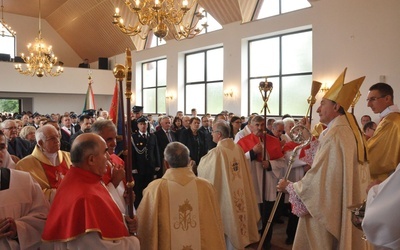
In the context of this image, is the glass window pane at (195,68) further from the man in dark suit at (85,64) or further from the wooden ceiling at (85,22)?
the man in dark suit at (85,64)

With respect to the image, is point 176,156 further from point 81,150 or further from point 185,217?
point 81,150

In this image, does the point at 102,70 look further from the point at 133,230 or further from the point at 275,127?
the point at 133,230

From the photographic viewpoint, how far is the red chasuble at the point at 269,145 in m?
5.33

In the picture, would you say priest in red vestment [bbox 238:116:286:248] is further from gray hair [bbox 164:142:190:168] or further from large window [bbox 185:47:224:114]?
large window [bbox 185:47:224:114]

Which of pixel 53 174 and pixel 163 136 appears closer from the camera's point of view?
pixel 53 174

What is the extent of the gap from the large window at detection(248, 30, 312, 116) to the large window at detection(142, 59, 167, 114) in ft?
21.3

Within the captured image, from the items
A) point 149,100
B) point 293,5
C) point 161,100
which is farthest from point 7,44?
point 293,5

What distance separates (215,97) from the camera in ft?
55.6

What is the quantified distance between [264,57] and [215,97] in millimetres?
3338

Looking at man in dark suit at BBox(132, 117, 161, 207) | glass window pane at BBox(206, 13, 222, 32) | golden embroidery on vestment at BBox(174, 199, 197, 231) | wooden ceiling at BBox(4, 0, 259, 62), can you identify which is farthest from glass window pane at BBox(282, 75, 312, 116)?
golden embroidery on vestment at BBox(174, 199, 197, 231)

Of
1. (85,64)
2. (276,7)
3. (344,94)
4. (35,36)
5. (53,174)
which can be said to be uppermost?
(35,36)

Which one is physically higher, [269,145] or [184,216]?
[269,145]

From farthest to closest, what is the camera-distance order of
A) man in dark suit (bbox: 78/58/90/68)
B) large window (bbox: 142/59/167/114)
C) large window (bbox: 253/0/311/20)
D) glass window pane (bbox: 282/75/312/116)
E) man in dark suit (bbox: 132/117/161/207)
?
man in dark suit (bbox: 78/58/90/68), large window (bbox: 142/59/167/114), glass window pane (bbox: 282/75/312/116), large window (bbox: 253/0/311/20), man in dark suit (bbox: 132/117/161/207)

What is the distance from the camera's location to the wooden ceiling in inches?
754
